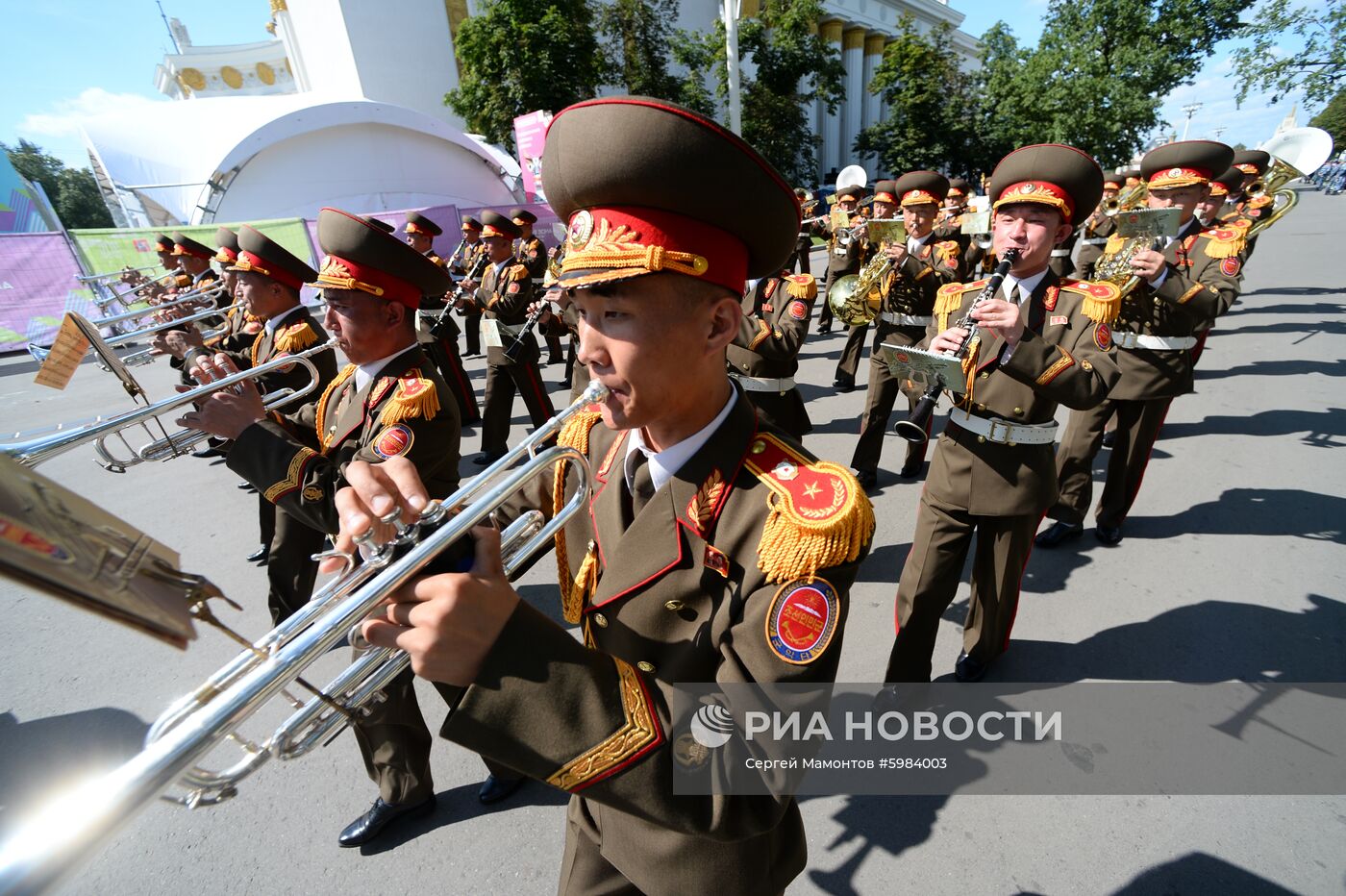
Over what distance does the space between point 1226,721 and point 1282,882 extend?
851mm

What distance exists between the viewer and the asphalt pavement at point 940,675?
7.75 ft

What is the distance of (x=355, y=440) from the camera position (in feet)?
8.71

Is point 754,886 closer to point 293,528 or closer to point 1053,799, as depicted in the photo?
point 1053,799

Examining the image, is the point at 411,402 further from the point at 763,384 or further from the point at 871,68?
the point at 871,68

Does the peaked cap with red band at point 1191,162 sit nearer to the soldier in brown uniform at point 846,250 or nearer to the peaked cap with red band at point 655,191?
the soldier in brown uniform at point 846,250

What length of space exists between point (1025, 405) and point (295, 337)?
4.49 m

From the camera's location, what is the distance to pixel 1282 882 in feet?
7.22

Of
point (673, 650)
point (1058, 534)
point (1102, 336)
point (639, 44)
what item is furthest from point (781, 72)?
point (673, 650)

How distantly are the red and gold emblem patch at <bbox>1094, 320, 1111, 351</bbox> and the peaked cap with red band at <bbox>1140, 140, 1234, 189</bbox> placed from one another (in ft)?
10.4

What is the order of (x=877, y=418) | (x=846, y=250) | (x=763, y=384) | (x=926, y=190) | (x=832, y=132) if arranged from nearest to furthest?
(x=763, y=384), (x=877, y=418), (x=926, y=190), (x=846, y=250), (x=832, y=132)

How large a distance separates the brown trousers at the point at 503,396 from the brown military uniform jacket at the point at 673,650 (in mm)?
5124

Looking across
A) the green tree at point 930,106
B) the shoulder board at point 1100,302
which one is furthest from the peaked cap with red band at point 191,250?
the green tree at point 930,106

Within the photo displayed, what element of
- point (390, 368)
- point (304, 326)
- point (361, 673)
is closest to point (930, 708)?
point (361, 673)

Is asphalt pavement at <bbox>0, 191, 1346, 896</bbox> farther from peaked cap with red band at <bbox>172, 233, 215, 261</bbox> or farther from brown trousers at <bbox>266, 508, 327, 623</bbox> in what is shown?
peaked cap with red band at <bbox>172, 233, 215, 261</bbox>
